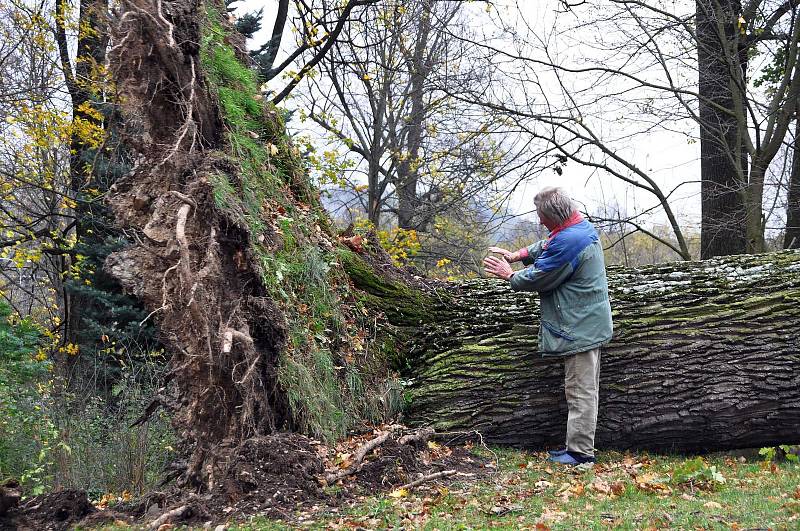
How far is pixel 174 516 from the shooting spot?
144 inches

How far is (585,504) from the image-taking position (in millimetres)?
3904

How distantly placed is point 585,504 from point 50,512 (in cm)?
340

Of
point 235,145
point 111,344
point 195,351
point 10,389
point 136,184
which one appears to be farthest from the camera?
point 111,344

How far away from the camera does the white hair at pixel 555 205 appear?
5219 mm

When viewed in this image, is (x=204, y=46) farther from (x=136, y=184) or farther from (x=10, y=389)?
(x=10, y=389)

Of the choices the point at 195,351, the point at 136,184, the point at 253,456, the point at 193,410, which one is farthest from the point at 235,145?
the point at 253,456

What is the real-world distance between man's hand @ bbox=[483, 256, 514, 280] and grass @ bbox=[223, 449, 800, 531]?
1600 millimetres

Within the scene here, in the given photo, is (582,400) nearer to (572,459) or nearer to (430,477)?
(572,459)

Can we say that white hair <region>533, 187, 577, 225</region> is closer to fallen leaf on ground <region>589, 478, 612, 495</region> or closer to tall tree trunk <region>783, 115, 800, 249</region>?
fallen leaf on ground <region>589, 478, 612, 495</region>

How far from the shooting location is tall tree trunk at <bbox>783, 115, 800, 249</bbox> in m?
8.93

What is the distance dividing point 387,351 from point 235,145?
2365 mm

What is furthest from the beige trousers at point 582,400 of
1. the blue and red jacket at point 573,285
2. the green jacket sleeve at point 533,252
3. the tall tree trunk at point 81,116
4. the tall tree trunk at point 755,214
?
the tall tree trunk at point 81,116

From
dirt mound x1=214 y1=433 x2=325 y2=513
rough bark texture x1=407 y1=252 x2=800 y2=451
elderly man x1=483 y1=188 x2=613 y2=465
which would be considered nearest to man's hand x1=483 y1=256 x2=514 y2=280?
elderly man x1=483 y1=188 x2=613 y2=465

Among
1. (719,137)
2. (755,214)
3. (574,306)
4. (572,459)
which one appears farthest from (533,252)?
(719,137)
